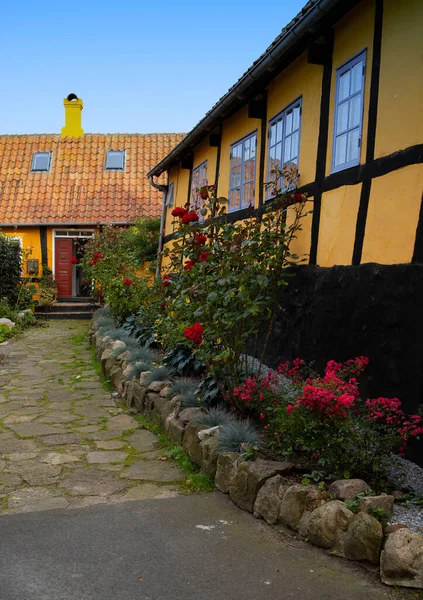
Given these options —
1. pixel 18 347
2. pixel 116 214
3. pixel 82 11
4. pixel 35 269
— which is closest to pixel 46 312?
pixel 35 269

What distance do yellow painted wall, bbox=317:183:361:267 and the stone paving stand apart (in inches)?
98.6

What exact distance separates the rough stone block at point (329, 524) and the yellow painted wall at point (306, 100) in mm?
3948

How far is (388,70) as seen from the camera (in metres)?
5.03

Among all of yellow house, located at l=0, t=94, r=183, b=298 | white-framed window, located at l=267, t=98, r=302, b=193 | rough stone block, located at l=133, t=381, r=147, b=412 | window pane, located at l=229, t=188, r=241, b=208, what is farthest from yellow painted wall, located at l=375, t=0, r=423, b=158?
yellow house, located at l=0, t=94, r=183, b=298

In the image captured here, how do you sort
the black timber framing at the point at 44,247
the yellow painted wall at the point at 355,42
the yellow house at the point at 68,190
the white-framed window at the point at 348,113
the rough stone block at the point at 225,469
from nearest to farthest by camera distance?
1. the rough stone block at the point at 225,469
2. the yellow painted wall at the point at 355,42
3. the white-framed window at the point at 348,113
4. the yellow house at the point at 68,190
5. the black timber framing at the point at 44,247

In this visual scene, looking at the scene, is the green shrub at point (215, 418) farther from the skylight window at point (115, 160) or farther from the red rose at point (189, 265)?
the skylight window at point (115, 160)

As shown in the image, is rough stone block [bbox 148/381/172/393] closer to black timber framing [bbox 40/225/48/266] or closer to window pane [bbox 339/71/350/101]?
window pane [bbox 339/71/350/101]

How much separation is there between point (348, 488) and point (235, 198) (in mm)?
6284

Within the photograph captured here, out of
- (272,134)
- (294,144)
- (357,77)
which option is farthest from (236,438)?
(272,134)

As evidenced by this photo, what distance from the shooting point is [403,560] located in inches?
118

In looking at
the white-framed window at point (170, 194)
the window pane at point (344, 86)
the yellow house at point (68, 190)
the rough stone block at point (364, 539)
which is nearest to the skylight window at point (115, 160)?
the yellow house at point (68, 190)

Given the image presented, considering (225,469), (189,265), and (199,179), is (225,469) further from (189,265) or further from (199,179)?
(199,179)

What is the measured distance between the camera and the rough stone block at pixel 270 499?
3754mm

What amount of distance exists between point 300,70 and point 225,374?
3.66 m
